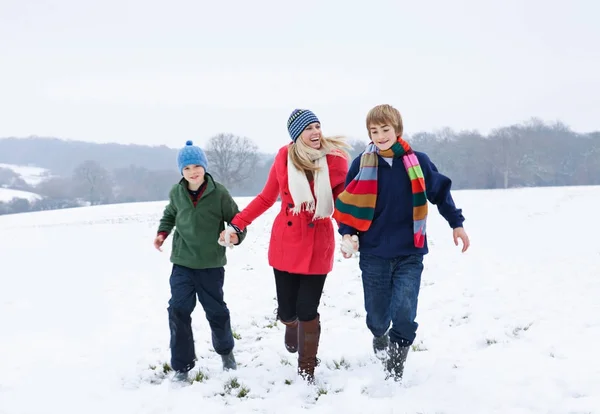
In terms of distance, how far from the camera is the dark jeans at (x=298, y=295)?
143 inches

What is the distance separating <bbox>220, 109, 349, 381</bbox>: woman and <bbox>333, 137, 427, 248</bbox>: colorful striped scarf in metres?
0.24

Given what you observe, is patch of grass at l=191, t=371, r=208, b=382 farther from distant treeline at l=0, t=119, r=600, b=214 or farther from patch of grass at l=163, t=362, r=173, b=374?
distant treeline at l=0, t=119, r=600, b=214

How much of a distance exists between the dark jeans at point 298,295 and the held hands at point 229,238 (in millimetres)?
492

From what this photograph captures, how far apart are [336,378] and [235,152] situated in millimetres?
51699

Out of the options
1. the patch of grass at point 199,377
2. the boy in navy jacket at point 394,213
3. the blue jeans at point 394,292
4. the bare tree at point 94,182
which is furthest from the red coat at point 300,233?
the bare tree at point 94,182

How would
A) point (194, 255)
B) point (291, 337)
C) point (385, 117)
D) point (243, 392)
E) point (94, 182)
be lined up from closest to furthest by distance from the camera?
point (385, 117)
point (243, 392)
point (194, 255)
point (291, 337)
point (94, 182)

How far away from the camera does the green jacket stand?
3748 mm

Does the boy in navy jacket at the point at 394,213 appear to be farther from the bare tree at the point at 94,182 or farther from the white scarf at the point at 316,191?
the bare tree at the point at 94,182

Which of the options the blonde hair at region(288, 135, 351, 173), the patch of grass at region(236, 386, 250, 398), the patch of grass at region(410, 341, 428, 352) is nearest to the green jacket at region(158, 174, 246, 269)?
the blonde hair at region(288, 135, 351, 173)

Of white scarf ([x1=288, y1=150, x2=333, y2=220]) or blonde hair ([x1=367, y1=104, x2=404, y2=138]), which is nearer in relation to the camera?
blonde hair ([x1=367, y1=104, x2=404, y2=138])

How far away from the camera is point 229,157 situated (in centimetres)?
5331

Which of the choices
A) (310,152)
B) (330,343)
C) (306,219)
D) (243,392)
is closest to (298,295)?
(306,219)

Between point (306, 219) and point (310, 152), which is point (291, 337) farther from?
point (310, 152)

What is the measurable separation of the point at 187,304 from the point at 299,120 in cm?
198
